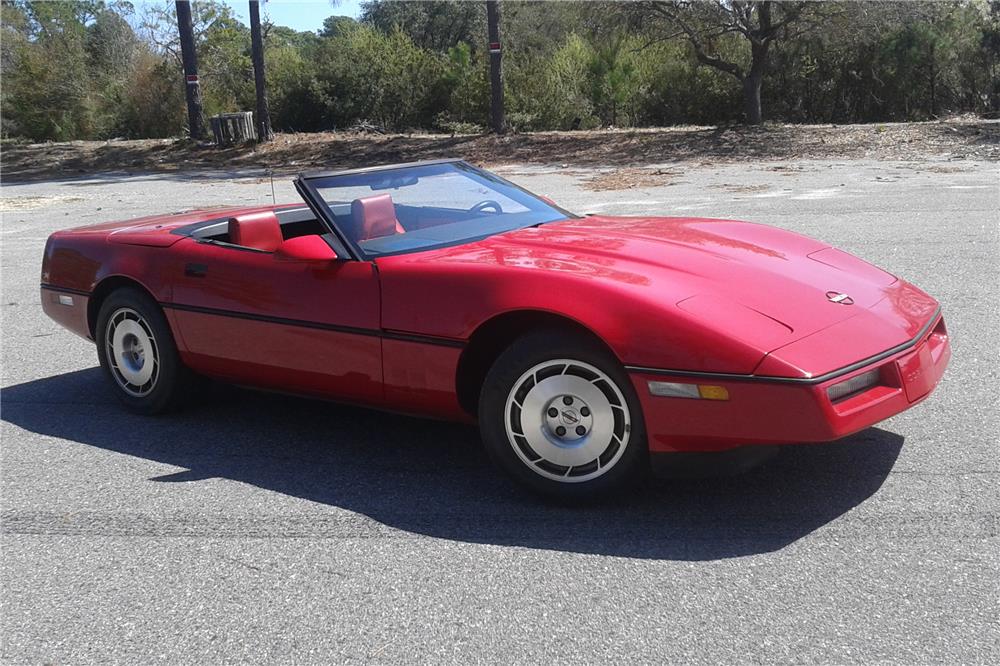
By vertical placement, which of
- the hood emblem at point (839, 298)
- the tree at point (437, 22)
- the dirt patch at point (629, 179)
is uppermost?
the tree at point (437, 22)

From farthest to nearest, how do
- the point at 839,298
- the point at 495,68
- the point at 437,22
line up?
A: the point at 437,22 → the point at 495,68 → the point at 839,298

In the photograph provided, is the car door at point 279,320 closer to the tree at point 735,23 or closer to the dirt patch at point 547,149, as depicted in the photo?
the dirt patch at point 547,149

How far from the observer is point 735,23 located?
2380cm

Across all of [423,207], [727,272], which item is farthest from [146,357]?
[727,272]

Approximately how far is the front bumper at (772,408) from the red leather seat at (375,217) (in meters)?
1.57

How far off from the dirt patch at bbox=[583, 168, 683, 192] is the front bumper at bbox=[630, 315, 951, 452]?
42.0 ft

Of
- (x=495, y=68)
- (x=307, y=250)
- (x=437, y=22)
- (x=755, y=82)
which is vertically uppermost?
(x=437, y=22)

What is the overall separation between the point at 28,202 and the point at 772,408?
58.2 feet

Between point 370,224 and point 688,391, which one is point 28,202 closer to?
point 370,224

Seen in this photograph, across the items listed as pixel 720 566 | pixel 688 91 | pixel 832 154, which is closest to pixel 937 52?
pixel 688 91

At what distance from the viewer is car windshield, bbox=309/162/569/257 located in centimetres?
463

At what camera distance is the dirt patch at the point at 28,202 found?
17.4 meters

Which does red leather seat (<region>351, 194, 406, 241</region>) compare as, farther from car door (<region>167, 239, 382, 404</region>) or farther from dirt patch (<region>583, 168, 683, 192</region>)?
dirt patch (<region>583, 168, 683, 192</region>)

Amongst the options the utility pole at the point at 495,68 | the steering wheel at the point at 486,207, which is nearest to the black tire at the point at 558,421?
the steering wheel at the point at 486,207
